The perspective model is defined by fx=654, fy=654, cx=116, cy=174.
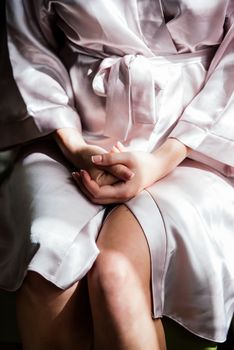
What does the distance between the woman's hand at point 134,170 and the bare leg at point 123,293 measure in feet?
0.20

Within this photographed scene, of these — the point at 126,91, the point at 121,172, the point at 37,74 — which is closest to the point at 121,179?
the point at 121,172

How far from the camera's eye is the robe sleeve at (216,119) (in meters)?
1.11

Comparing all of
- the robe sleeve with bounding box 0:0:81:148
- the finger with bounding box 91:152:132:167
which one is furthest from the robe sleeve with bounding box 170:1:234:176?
the robe sleeve with bounding box 0:0:81:148

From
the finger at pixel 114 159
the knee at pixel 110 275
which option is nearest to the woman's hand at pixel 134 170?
the finger at pixel 114 159

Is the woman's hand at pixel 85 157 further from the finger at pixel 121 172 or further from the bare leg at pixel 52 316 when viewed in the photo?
the bare leg at pixel 52 316

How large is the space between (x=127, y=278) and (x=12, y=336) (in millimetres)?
385

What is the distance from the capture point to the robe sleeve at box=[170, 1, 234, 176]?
111 centimetres

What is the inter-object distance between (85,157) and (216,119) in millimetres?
233

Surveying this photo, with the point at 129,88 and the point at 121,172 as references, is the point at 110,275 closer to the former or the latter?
the point at 121,172

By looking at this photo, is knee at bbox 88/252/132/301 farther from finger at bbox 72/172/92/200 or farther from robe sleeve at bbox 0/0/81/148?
robe sleeve at bbox 0/0/81/148

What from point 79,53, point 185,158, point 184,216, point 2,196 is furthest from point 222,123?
point 2,196

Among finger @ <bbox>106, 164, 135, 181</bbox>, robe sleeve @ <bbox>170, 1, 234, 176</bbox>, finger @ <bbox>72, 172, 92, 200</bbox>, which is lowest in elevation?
finger @ <bbox>72, 172, 92, 200</bbox>

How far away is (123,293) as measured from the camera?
94cm

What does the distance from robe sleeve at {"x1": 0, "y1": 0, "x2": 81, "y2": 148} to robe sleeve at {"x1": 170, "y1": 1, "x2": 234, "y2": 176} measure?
0.21 metres
